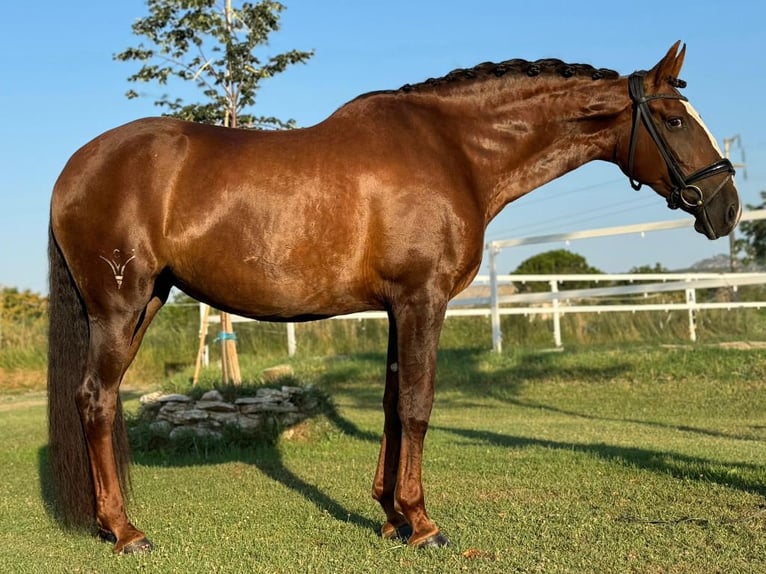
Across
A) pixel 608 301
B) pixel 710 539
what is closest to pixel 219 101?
pixel 710 539

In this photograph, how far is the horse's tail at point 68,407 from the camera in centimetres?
475

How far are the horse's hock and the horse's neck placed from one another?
14.5 feet

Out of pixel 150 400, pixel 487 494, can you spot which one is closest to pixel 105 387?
pixel 487 494

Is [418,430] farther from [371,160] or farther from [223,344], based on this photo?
[223,344]

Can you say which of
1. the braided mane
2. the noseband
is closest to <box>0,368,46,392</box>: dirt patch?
the braided mane

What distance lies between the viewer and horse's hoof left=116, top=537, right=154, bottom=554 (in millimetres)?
4387

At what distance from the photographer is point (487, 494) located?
5.59 m

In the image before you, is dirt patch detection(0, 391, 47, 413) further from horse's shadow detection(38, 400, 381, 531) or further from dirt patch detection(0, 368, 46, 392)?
horse's shadow detection(38, 400, 381, 531)

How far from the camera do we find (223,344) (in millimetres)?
9539

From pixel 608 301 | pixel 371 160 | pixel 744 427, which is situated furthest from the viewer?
pixel 608 301

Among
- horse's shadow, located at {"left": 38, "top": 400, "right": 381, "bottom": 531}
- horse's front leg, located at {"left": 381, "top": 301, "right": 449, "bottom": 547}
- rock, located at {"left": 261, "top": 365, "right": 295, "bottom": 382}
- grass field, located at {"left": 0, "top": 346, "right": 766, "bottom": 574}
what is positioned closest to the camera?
grass field, located at {"left": 0, "top": 346, "right": 766, "bottom": 574}

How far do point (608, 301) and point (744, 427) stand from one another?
526 inches

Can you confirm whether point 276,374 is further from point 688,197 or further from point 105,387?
point 688,197

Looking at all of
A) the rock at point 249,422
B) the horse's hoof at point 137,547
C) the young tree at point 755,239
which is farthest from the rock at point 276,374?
the young tree at point 755,239
